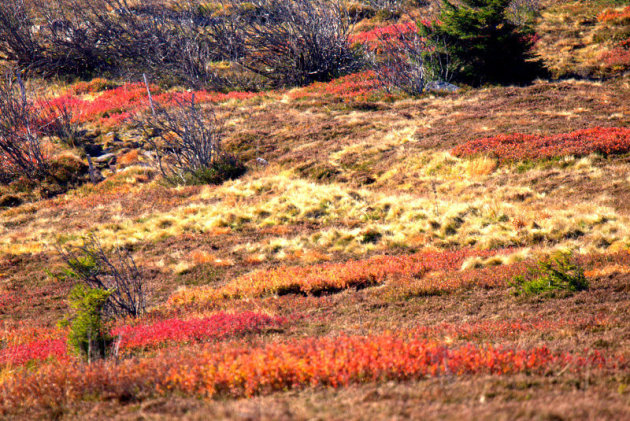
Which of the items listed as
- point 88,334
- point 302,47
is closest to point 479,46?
point 302,47

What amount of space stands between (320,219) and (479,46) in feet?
55.2

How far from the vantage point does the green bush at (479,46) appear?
1008 inches

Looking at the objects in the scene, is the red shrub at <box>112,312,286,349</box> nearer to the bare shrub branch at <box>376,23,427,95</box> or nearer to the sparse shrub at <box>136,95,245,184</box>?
the sparse shrub at <box>136,95,245,184</box>

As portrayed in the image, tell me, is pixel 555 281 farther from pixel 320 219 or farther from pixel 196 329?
pixel 320 219

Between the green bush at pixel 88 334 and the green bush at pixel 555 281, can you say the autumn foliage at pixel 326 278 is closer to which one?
the green bush at pixel 555 281

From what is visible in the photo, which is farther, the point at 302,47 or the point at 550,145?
the point at 302,47

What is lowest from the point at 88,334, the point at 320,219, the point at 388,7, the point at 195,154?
the point at 320,219

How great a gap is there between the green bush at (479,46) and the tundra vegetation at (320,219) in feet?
0.52

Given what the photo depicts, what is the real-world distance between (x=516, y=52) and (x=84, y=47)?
32976 millimetres

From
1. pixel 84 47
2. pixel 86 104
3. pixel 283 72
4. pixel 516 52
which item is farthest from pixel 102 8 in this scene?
pixel 516 52

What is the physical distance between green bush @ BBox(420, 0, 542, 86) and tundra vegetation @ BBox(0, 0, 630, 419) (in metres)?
0.16

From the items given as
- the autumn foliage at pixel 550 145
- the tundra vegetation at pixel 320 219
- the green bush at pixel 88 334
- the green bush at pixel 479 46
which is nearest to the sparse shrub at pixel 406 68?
the tundra vegetation at pixel 320 219

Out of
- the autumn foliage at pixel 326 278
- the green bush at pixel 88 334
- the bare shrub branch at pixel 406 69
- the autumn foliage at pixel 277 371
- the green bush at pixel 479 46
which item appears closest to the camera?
the autumn foliage at pixel 277 371

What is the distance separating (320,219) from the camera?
50.2 feet
